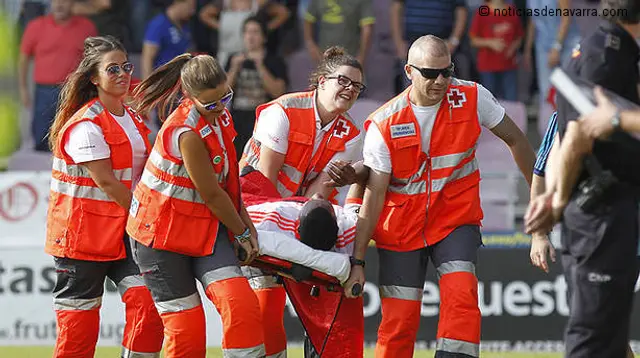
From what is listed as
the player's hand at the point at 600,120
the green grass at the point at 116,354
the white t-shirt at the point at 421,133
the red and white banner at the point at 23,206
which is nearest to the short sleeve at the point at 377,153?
the white t-shirt at the point at 421,133

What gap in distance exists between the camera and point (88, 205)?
643cm

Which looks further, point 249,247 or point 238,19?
point 238,19

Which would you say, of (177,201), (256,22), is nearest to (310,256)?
(177,201)

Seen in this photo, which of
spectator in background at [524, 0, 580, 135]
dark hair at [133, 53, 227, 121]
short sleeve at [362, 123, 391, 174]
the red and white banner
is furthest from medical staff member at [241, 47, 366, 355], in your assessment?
spectator in background at [524, 0, 580, 135]

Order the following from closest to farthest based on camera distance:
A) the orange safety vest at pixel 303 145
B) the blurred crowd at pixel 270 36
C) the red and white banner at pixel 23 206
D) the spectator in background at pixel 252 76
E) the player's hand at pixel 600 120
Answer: the player's hand at pixel 600 120, the orange safety vest at pixel 303 145, the red and white banner at pixel 23 206, the spectator in background at pixel 252 76, the blurred crowd at pixel 270 36

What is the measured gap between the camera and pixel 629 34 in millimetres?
4980

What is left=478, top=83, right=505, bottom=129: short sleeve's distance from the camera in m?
6.25

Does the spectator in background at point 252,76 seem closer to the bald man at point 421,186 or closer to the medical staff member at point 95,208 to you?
the medical staff member at point 95,208

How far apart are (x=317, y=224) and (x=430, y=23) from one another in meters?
5.16

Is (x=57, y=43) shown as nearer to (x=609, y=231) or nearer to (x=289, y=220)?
(x=289, y=220)

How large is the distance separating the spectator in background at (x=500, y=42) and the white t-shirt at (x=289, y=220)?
4908 mm

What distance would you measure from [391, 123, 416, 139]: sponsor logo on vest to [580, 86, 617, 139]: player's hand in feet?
4.84

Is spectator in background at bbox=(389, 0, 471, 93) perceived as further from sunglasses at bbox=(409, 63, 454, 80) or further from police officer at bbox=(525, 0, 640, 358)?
police officer at bbox=(525, 0, 640, 358)

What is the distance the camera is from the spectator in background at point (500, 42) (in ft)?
36.2
